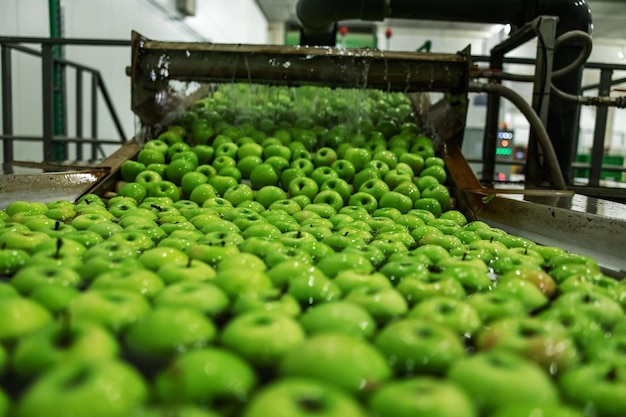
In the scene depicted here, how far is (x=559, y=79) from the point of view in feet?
12.5

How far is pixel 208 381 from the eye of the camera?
76 cm

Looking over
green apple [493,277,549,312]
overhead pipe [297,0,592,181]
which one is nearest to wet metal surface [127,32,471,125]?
overhead pipe [297,0,592,181]

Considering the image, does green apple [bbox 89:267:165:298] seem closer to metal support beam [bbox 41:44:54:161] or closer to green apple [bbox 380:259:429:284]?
green apple [bbox 380:259:429:284]

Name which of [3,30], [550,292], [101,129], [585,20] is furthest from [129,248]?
[101,129]

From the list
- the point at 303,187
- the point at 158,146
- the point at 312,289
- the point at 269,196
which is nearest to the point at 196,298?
the point at 312,289

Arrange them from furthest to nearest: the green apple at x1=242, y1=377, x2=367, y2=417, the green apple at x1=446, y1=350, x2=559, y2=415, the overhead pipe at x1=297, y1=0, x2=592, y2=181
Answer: the overhead pipe at x1=297, y1=0, x2=592, y2=181
the green apple at x1=446, y1=350, x2=559, y2=415
the green apple at x1=242, y1=377, x2=367, y2=417

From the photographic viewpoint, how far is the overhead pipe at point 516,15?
3.73 metres

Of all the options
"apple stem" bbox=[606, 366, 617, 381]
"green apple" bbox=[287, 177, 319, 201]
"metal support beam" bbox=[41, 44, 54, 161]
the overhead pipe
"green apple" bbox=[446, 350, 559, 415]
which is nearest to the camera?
"green apple" bbox=[446, 350, 559, 415]

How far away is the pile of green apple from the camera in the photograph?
729 millimetres

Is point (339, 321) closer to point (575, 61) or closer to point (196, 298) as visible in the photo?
point (196, 298)

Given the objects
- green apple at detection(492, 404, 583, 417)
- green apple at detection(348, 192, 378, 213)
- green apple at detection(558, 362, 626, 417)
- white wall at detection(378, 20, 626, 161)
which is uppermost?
white wall at detection(378, 20, 626, 161)

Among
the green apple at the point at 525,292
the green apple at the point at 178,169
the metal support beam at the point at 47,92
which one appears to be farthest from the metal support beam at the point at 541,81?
the metal support beam at the point at 47,92

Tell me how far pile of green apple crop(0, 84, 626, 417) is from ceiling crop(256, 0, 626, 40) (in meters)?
13.0

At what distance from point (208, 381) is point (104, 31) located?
777 centimetres
